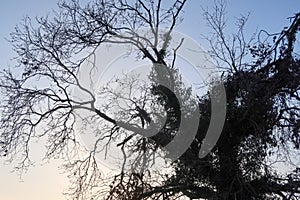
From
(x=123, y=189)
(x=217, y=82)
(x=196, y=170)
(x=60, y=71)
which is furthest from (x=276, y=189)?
(x=60, y=71)

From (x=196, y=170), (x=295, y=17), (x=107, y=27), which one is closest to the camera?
(x=295, y=17)

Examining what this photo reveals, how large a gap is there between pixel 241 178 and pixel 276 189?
1.95ft

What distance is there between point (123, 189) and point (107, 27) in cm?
342

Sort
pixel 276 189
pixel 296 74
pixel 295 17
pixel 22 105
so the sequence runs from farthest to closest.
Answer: pixel 22 105, pixel 276 189, pixel 296 74, pixel 295 17

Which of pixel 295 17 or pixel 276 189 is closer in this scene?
pixel 295 17

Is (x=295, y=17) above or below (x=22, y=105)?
below

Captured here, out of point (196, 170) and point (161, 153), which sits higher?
point (161, 153)

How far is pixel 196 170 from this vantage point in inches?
329

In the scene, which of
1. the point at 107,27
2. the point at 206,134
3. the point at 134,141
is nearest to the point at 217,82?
the point at 206,134

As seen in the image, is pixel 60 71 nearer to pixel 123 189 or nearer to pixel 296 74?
pixel 123 189

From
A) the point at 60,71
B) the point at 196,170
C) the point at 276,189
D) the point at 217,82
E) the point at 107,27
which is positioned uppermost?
the point at 107,27

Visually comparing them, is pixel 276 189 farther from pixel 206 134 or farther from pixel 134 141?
pixel 134 141

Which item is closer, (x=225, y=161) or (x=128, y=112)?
(x=225, y=161)

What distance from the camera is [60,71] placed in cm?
949
